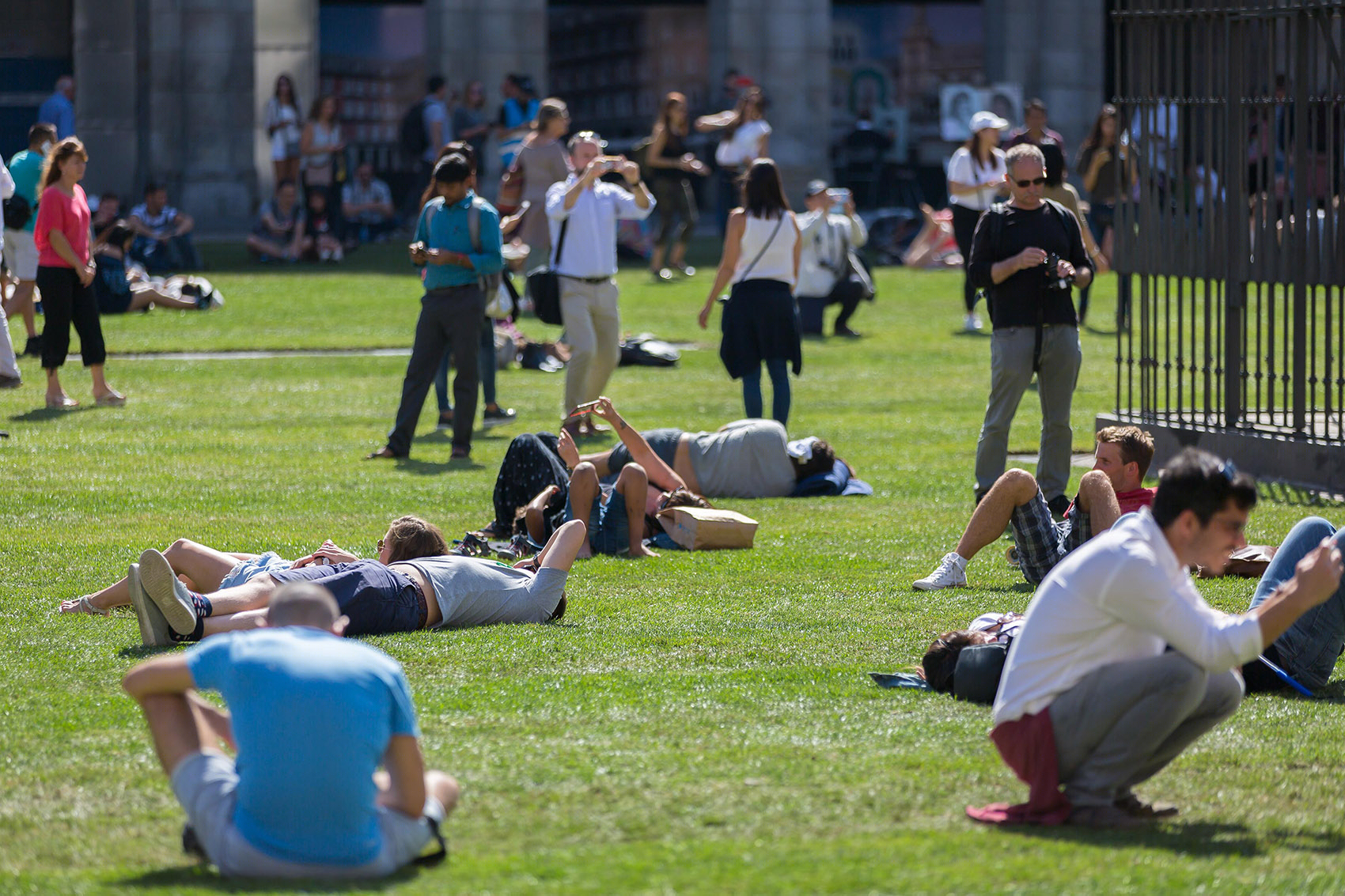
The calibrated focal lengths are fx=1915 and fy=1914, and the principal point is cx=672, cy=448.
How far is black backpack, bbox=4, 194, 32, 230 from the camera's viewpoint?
17.2 metres

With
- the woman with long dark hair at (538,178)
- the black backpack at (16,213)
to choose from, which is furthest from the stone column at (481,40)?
the black backpack at (16,213)

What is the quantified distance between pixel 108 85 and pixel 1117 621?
27326mm

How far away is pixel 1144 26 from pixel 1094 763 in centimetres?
829

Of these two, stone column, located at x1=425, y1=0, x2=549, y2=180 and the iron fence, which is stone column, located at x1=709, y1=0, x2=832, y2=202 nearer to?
stone column, located at x1=425, y1=0, x2=549, y2=180

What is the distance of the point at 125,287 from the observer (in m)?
21.0

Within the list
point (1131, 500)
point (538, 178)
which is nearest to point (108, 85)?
point (538, 178)

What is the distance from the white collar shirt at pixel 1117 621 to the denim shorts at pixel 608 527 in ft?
14.7

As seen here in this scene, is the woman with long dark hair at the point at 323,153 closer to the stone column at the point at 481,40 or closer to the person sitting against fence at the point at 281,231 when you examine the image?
the person sitting against fence at the point at 281,231

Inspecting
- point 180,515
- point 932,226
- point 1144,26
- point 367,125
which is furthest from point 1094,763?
point 367,125

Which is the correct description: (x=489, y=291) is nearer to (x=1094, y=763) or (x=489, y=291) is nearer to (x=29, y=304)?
(x=29, y=304)

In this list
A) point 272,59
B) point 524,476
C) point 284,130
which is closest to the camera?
point 524,476

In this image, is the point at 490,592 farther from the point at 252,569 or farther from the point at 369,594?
the point at 252,569

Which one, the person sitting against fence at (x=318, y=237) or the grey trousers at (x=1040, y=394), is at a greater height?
the person sitting against fence at (x=318, y=237)

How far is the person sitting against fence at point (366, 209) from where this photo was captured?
2883cm
